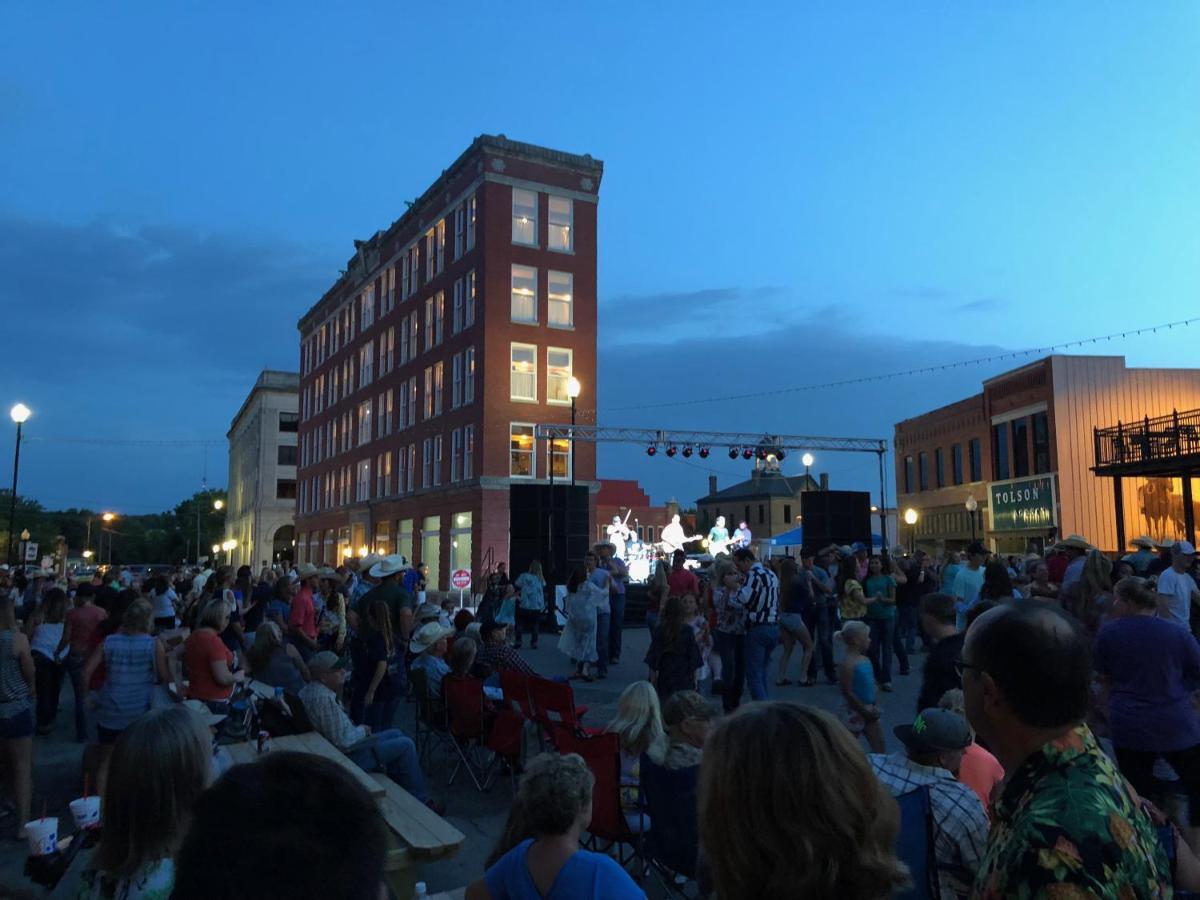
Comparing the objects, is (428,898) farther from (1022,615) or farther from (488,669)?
(488,669)

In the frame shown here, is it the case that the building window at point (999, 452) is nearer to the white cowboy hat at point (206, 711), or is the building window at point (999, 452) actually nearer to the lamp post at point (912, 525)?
the lamp post at point (912, 525)

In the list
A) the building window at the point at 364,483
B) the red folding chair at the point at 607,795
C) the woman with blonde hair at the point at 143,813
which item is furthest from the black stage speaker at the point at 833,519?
the building window at the point at 364,483

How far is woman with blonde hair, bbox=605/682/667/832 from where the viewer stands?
5594 mm

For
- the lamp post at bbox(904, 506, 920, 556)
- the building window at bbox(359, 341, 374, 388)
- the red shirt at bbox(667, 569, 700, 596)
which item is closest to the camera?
the red shirt at bbox(667, 569, 700, 596)

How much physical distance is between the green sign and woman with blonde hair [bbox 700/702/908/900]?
3203 cm

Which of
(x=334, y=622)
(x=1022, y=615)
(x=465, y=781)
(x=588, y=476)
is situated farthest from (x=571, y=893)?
(x=588, y=476)

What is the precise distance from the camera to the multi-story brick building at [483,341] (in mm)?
34531

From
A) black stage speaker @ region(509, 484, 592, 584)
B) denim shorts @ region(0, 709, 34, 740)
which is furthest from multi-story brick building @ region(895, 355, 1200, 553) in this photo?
denim shorts @ region(0, 709, 34, 740)

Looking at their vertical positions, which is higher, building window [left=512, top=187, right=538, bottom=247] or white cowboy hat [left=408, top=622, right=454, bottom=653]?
building window [left=512, top=187, right=538, bottom=247]

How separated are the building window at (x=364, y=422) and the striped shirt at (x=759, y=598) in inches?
1579

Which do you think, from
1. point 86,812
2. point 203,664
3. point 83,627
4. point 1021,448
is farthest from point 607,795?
point 1021,448

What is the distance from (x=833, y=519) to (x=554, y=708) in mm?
18051

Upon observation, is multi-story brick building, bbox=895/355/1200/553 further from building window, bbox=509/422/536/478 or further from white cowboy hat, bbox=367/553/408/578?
white cowboy hat, bbox=367/553/408/578

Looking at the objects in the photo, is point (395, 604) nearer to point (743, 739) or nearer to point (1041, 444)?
point (743, 739)
